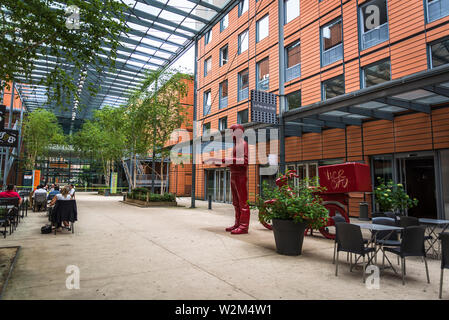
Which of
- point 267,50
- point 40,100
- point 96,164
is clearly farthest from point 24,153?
point 267,50

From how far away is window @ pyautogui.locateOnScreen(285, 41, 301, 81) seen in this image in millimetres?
16172

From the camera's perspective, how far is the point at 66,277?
423 centimetres

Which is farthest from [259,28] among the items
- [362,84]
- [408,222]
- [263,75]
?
[408,222]

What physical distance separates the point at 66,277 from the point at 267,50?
17.4 meters

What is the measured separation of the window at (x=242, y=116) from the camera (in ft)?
65.7

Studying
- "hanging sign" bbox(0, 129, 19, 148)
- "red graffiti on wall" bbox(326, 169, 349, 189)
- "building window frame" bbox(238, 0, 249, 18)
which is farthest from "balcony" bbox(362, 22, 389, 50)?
"hanging sign" bbox(0, 129, 19, 148)

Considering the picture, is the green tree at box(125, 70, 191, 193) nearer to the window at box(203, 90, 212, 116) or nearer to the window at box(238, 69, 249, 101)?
the window at box(238, 69, 249, 101)

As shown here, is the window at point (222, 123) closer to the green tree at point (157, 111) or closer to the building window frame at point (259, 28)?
the green tree at point (157, 111)

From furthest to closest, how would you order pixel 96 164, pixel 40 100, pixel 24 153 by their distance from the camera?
pixel 96 164 < pixel 40 100 < pixel 24 153

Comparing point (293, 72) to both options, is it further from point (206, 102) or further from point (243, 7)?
point (206, 102)

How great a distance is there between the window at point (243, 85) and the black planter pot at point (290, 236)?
15.4 metres

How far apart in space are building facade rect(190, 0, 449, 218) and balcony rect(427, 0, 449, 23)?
0.12 feet

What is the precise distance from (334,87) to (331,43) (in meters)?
2.25
